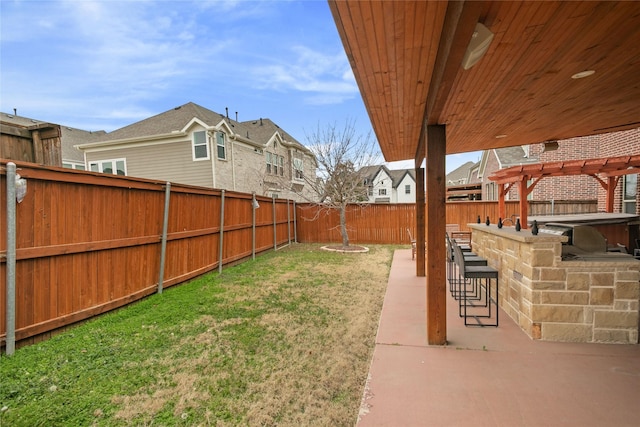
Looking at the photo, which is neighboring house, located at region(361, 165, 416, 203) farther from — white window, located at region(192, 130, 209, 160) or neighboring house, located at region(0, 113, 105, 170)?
neighboring house, located at region(0, 113, 105, 170)

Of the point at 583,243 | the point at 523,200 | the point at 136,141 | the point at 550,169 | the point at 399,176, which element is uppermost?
the point at 399,176

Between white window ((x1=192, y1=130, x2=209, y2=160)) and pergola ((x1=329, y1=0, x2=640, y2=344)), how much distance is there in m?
11.3

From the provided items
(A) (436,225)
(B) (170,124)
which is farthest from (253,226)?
(B) (170,124)

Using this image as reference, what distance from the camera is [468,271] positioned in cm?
371

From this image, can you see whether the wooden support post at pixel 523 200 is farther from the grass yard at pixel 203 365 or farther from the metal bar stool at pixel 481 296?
the grass yard at pixel 203 365

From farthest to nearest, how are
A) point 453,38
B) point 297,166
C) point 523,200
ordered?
1. point 297,166
2. point 523,200
3. point 453,38

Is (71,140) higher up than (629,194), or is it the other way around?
(71,140)

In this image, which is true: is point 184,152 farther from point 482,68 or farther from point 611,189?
point 611,189

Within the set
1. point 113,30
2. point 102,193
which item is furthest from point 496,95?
point 113,30

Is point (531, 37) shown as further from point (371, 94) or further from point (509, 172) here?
point (509, 172)

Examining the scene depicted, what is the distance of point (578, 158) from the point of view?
12.2 m

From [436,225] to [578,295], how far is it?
165cm

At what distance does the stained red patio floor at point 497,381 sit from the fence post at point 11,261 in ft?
11.0

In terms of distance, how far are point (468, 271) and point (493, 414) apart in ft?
5.97
